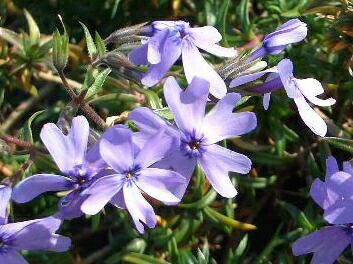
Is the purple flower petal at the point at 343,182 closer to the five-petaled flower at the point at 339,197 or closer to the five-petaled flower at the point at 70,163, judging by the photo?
the five-petaled flower at the point at 339,197

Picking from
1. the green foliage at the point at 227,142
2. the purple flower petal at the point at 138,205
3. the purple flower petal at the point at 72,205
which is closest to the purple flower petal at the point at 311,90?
the green foliage at the point at 227,142

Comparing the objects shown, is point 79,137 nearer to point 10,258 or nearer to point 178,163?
point 178,163

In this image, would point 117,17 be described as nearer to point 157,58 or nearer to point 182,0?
point 182,0

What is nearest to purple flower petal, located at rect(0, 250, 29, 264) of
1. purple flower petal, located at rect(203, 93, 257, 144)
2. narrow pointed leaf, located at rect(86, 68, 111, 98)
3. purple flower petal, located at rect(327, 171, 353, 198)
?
narrow pointed leaf, located at rect(86, 68, 111, 98)

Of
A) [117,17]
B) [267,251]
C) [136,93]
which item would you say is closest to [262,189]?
[267,251]

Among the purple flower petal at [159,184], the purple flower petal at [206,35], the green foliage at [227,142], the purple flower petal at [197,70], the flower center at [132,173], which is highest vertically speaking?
the purple flower petal at [206,35]
